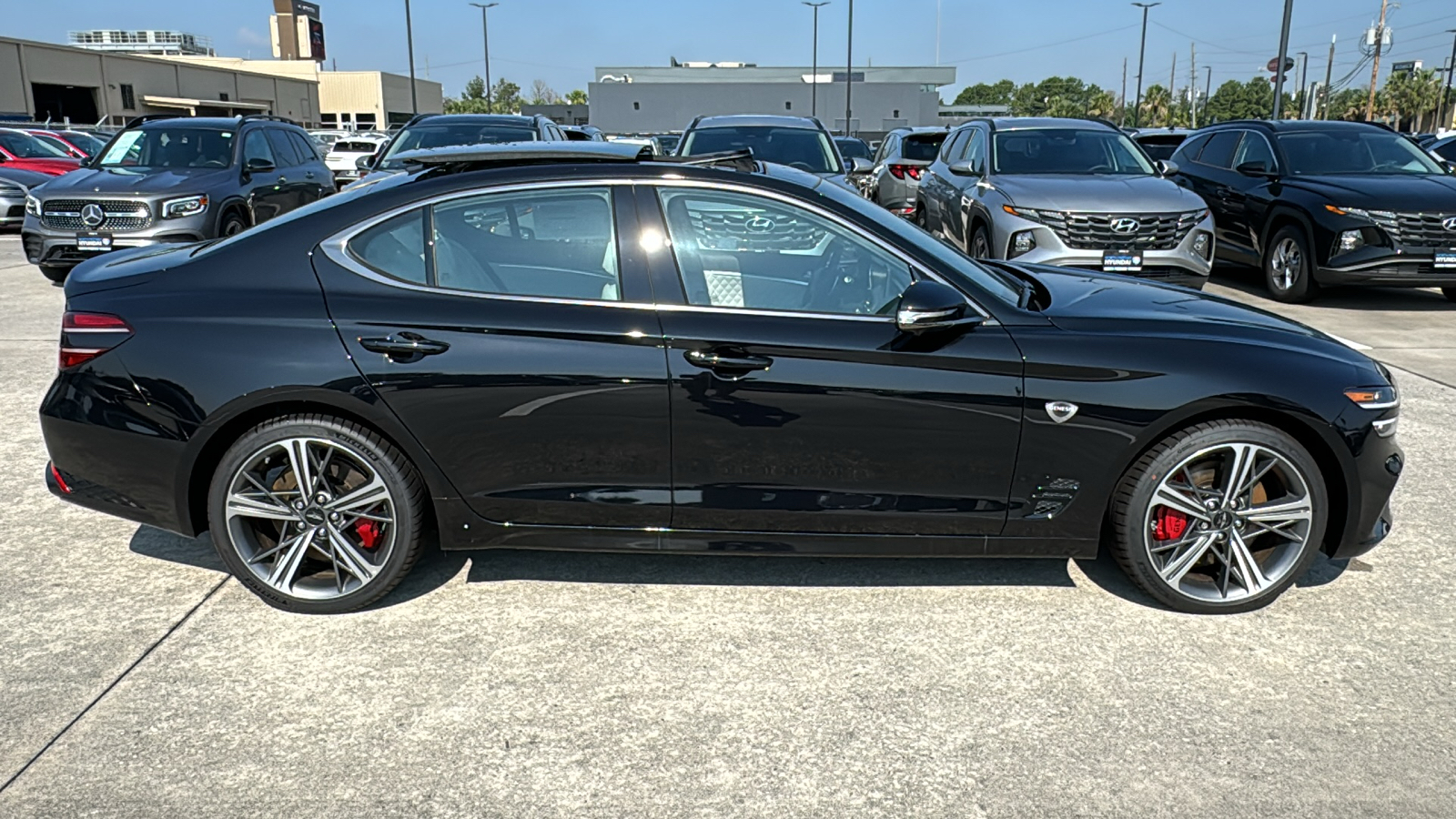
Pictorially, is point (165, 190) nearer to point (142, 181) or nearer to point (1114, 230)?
point (142, 181)

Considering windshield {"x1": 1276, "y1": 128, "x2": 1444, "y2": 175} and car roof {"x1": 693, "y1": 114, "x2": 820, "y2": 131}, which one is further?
car roof {"x1": 693, "y1": 114, "x2": 820, "y2": 131}

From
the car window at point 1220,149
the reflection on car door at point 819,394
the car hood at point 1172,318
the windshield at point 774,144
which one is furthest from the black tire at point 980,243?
the reflection on car door at point 819,394

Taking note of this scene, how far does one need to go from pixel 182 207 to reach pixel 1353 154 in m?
11.5

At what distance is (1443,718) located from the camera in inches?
126

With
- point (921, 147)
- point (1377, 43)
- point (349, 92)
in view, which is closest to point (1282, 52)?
point (921, 147)

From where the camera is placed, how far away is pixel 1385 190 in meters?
10.2

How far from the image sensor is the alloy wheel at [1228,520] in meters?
3.78

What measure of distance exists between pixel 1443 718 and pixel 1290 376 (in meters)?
1.14

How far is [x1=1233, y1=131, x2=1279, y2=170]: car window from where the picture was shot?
11.4m

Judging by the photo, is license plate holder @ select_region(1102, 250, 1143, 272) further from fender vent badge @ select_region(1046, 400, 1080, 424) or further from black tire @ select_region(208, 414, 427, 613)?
black tire @ select_region(208, 414, 427, 613)

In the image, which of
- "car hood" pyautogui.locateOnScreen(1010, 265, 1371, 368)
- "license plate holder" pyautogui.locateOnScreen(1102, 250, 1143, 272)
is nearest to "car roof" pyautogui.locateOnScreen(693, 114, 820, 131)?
"license plate holder" pyautogui.locateOnScreen(1102, 250, 1143, 272)

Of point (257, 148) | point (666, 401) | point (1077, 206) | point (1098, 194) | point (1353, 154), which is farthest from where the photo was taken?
point (257, 148)

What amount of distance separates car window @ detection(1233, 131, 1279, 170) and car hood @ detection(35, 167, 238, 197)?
34.5 ft

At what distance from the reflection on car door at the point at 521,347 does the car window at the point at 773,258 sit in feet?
0.58
